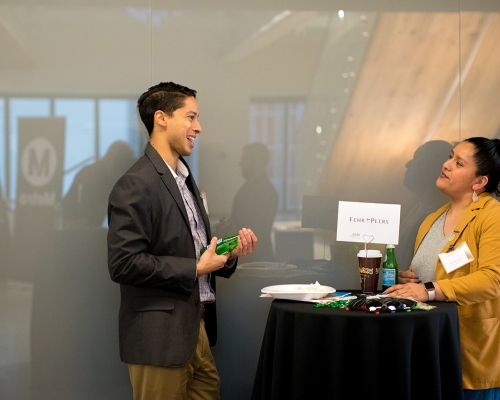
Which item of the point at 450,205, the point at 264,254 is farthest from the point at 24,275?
the point at 450,205

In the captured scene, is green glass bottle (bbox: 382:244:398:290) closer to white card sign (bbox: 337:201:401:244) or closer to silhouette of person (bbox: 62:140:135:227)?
white card sign (bbox: 337:201:401:244)

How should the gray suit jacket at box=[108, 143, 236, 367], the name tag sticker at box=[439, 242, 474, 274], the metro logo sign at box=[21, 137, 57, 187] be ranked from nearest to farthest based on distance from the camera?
the gray suit jacket at box=[108, 143, 236, 367] < the name tag sticker at box=[439, 242, 474, 274] < the metro logo sign at box=[21, 137, 57, 187]

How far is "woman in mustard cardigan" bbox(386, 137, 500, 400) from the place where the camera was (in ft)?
8.45

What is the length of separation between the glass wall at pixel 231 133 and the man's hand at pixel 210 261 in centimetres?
69

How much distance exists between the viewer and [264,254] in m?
3.28

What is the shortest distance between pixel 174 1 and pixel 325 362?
2.08 metres

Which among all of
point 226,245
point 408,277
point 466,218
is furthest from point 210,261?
point 466,218

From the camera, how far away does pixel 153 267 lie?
242cm

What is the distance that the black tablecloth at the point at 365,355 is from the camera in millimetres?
2238

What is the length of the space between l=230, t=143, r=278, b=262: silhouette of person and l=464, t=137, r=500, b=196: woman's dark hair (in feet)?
3.49

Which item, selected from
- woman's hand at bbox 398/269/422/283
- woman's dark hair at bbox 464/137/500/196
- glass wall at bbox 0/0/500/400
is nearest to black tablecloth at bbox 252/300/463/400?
woman's hand at bbox 398/269/422/283

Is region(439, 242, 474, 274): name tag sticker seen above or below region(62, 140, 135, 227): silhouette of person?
below

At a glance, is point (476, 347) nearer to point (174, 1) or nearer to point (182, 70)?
point (182, 70)

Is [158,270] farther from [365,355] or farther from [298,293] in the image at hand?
[365,355]
